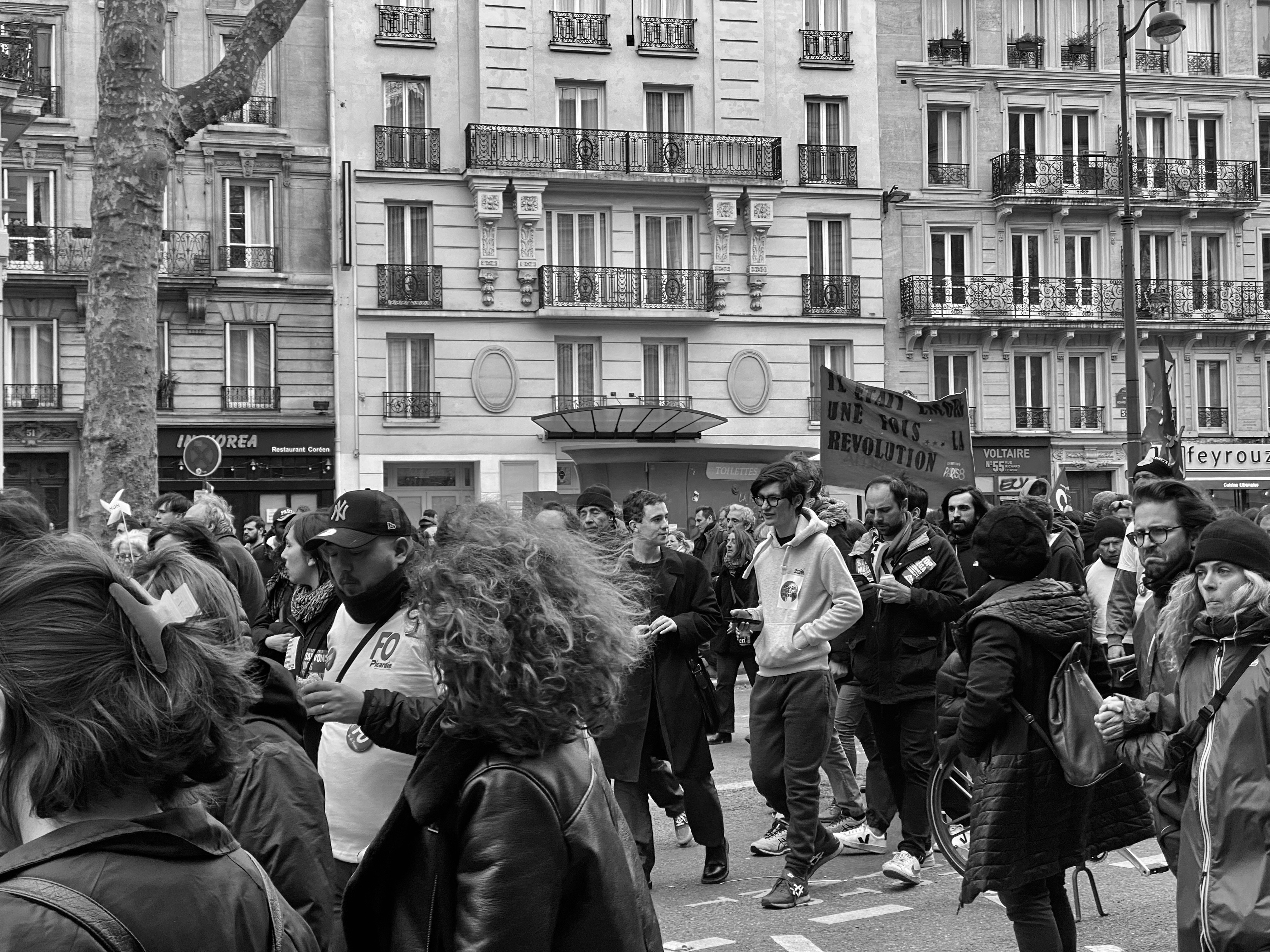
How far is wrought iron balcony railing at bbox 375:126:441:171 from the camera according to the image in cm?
3034

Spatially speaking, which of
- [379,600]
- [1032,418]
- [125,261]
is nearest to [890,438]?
[125,261]

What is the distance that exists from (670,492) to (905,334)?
7.46m

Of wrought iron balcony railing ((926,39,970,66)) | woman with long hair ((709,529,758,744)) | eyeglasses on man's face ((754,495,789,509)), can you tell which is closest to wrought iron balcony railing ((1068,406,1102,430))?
wrought iron balcony railing ((926,39,970,66))

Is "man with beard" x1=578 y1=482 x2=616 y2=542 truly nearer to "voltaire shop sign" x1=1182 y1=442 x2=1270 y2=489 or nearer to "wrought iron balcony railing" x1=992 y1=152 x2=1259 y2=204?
"voltaire shop sign" x1=1182 y1=442 x2=1270 y2=489

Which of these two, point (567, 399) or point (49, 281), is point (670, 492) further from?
point (49, 281)

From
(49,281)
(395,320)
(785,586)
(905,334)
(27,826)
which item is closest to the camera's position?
(27,826)

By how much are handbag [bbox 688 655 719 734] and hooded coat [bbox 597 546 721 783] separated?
0.02 meters

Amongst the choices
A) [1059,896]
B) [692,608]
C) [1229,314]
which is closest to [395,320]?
[1229,314]

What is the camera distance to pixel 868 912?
259 inches

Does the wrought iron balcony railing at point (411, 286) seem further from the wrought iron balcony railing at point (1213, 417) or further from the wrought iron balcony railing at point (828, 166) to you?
the wrought iron balcony railing at point (1213, 417)

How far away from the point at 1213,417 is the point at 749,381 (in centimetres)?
1328

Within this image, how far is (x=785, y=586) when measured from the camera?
7.17m

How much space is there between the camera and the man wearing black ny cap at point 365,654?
3.85m

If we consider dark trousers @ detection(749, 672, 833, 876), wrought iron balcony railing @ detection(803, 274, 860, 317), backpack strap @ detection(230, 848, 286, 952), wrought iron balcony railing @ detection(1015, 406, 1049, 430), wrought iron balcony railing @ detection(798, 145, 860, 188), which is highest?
wrought iron balcony railing @ detection(798, 145, 860, 188)
